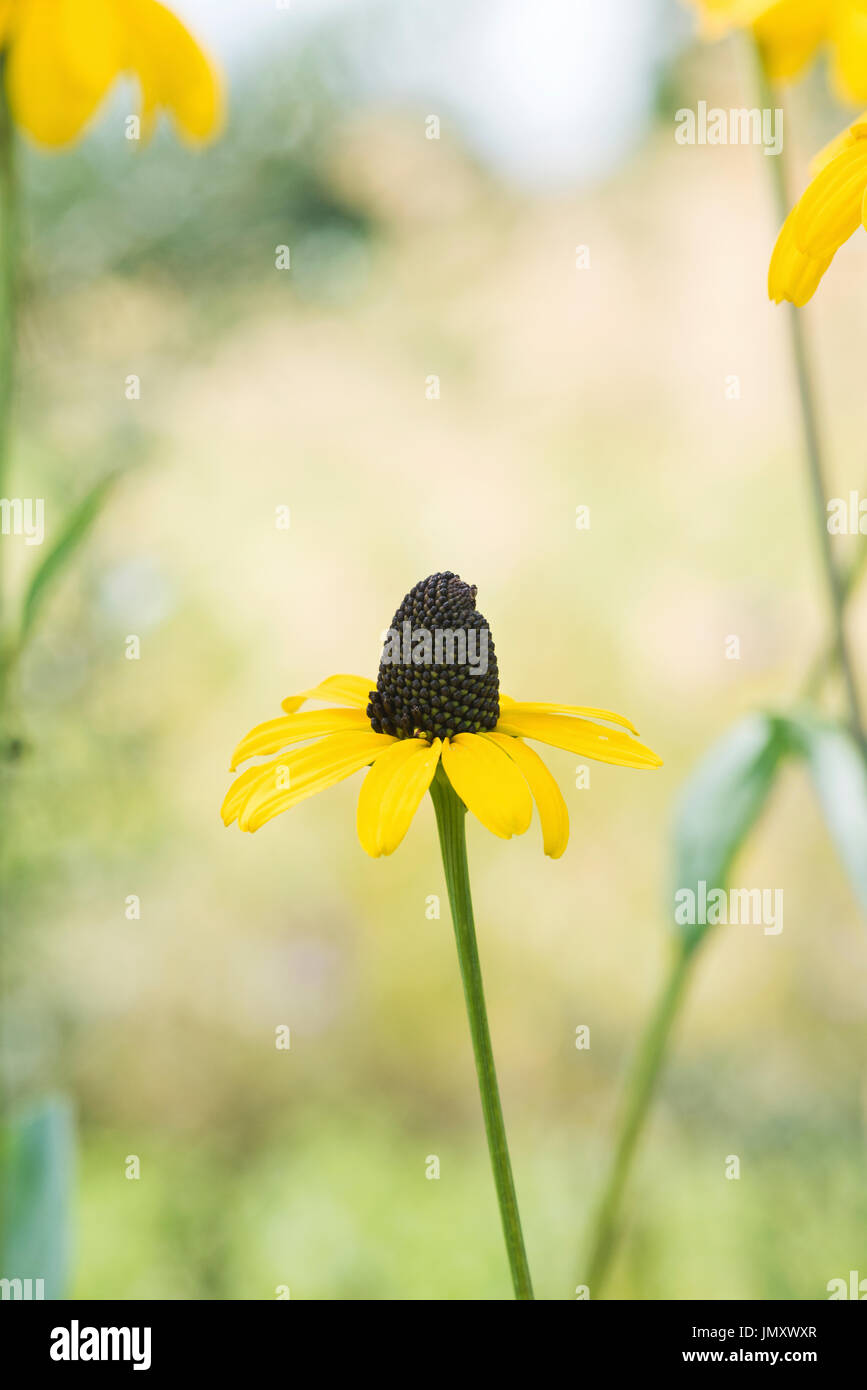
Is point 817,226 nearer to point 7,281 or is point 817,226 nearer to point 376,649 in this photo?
point 7,281

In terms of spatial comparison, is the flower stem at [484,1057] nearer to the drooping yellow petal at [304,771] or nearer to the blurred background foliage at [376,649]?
the drooping yellow petal at [304,771]

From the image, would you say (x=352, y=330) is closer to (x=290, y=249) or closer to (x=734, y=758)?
(x=290, y=249)

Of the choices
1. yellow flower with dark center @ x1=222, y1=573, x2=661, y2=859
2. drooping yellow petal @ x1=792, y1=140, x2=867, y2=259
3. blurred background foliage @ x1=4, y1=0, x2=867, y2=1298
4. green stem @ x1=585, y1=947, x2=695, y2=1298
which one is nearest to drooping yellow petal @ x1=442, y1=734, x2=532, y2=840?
yellow flower with dark center @ x1=222, y1=573, x2=661, y2=859

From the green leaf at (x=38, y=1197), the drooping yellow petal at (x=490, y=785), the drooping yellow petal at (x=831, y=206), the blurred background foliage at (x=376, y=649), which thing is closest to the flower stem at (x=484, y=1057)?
the drooping yellow petal at (x=490, y=785)

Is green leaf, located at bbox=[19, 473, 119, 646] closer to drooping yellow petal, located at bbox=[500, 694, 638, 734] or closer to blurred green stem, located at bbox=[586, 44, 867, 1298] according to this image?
drooping yellow petal, located at bbox=[500, 694, 638, 734]

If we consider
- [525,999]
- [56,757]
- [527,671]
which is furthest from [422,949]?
[56,757]

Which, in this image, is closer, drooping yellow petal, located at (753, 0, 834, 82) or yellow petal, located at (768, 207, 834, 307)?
yellow petal, located at (768, 207, 834, 307)
